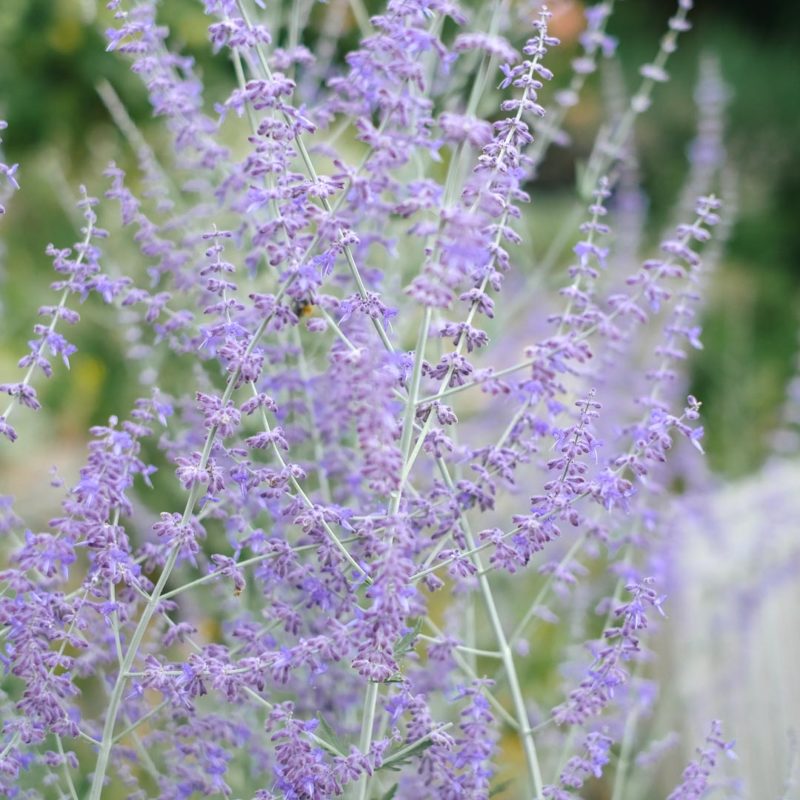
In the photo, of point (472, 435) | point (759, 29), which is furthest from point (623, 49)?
point (472, 435)

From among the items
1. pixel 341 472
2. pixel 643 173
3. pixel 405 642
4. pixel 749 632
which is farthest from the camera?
pixel 643 173

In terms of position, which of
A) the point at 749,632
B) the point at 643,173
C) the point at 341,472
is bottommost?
the point at 643,173

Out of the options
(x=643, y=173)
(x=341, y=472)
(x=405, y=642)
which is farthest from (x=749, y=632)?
(x=643, y=173)

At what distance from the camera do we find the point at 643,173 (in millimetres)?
11656

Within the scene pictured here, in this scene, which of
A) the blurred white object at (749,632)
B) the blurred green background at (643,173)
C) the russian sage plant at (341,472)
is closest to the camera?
the russian sage plant at (341,472)

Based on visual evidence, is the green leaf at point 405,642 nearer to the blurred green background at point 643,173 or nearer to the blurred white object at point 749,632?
the blurred green background at point 643,173

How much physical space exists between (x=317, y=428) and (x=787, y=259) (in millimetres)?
9102

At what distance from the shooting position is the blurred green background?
5.78 metres

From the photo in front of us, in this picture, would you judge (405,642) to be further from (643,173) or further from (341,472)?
(643,173)

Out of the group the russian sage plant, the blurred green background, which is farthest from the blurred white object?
the blurred green background

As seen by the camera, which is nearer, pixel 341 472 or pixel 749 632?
pixel 341 472

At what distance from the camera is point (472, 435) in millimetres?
4570

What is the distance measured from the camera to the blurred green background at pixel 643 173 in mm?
5777

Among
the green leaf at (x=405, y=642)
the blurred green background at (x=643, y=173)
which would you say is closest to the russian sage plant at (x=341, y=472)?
the green leaf at (x=405, y=642)
